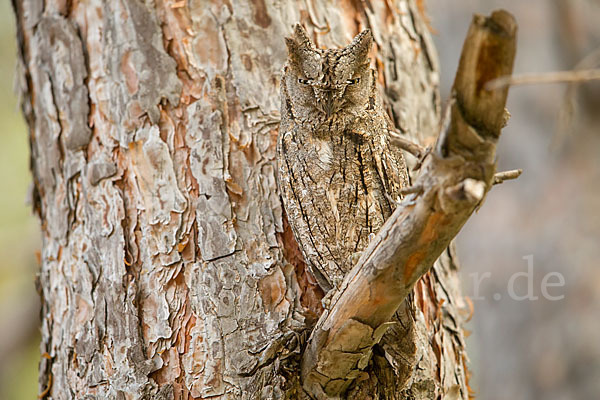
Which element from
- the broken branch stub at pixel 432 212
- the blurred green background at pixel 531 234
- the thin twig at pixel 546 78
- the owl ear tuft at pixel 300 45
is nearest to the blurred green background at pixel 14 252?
the blurred green background at pixel 531 234

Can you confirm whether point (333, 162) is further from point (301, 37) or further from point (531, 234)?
point (531, 234)

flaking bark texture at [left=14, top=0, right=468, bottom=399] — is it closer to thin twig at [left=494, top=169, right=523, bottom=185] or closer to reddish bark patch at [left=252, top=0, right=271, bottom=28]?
reddish bark patch at [left=252, top=0, right=271, bottom=28]

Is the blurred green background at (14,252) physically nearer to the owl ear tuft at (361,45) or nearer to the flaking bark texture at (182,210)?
the flaking bark texture at (182,210)

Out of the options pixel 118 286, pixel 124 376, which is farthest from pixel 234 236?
pixel 124 376

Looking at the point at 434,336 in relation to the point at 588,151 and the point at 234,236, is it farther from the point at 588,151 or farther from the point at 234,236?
the point at 588,151

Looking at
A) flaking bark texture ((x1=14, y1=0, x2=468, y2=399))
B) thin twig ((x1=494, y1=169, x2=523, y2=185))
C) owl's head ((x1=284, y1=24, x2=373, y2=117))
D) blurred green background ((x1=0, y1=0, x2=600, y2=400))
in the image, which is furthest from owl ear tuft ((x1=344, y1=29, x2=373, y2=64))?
blurred green background ((x1=0, y1=0, x2=600, y2=400))

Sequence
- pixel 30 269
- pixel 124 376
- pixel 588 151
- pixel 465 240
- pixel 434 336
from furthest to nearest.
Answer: pixel 465 240 → pixel 588 151 → pixel 30 269 → pixel 434 336 → pixel 124 376
